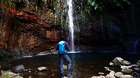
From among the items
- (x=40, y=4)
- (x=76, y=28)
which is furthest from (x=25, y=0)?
(x=76, y=28)

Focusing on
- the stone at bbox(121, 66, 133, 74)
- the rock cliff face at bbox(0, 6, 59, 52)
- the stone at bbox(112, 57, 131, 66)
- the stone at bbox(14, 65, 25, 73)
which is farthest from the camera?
the rock cliff face at bbox(0, 6, 59, 52)

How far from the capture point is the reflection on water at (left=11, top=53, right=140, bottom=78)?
13508mm

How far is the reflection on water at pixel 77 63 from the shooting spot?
44.3 ft

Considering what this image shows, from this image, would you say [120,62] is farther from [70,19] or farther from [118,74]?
[70,19]

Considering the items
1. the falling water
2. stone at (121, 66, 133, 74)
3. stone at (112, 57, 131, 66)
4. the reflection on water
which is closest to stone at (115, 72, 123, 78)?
stone at (121, 66, 133, 74)

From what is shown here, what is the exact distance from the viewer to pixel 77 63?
617 inches

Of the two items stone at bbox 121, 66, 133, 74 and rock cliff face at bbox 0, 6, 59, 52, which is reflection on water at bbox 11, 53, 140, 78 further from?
rock cliff face at bbox 0, 6, 59, 52

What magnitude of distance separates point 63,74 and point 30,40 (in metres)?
5.94

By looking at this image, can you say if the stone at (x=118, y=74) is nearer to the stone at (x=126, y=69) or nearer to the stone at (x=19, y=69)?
the stone at (x=126, y=69)

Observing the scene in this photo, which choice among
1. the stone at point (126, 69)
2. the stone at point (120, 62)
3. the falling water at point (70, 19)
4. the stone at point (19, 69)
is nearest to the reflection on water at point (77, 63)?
the stone at point (19, 69)

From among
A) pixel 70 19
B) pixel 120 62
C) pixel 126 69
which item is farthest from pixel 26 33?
pixel 126 69

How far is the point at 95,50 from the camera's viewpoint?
19391mm

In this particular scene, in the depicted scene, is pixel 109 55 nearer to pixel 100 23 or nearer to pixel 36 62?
pixel 100 23

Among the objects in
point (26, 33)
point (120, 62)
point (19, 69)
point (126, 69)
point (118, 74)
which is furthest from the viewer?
point (26, 33)
